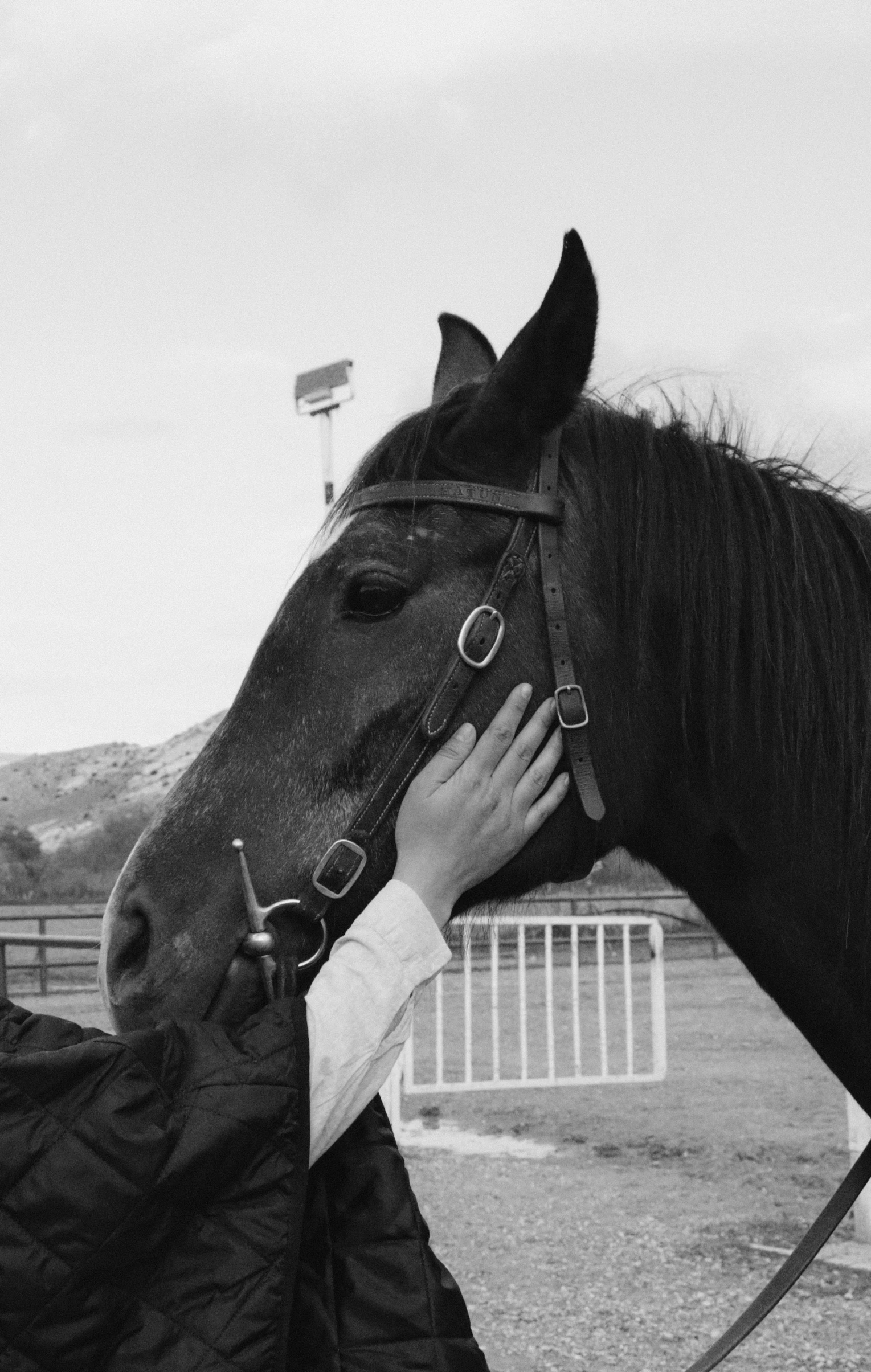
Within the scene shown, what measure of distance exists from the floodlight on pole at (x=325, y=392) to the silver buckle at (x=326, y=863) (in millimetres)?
5797

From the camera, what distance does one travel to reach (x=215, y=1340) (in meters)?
1.29

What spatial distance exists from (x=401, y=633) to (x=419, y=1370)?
980mm

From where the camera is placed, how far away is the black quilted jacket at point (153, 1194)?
1.27 m

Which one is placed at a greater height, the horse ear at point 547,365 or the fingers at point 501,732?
the horse ear at point 547,365

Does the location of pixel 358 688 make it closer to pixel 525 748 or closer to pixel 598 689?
pixel 525 748

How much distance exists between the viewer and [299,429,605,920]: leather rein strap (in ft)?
5.66

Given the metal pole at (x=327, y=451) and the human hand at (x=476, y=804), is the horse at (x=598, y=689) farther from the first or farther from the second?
the metal pole at (x=327, y=451)

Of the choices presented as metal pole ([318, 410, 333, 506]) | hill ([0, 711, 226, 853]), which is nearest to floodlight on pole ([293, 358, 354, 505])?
metal pole ([318, 410, 333, 506])

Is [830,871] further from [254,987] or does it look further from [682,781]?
[254,987]

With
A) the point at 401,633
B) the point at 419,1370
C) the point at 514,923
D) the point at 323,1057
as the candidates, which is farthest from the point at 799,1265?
the point at 514,923

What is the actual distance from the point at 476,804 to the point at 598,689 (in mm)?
295

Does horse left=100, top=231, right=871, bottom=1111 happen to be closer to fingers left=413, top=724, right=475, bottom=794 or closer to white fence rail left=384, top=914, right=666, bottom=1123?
fingers left=413, top=724, right=475, bottom=794

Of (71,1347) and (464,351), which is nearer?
(71,1347)

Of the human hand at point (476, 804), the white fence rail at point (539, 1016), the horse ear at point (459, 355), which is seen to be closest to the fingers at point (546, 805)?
the human hand at point (476, 804)
